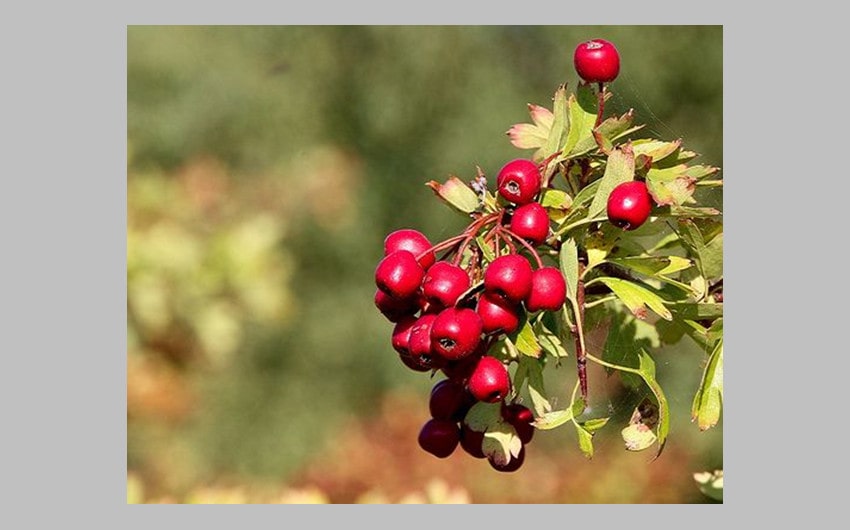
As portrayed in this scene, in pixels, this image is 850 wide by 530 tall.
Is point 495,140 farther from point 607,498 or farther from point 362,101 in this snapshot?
point 607,498

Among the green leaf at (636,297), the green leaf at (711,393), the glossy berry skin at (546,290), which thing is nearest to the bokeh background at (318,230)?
the green leaf at (711,393)

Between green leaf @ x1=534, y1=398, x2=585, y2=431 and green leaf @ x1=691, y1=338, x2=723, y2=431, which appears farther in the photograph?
green leaf @ x1=691, y1=338, x2=723, y2=431

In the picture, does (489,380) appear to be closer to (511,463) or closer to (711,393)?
(511,463)

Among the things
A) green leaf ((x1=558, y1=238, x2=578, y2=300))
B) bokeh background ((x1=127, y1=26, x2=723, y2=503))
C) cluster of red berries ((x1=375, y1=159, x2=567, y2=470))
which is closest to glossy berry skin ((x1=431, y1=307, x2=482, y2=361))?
cluster of red berries ((x1=375, y1=159, x2=567, y2=470))

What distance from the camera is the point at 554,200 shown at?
1.24 metres

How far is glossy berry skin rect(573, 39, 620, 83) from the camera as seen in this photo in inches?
50.1

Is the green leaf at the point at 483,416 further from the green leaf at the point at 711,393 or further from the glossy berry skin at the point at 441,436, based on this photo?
the green leaf at the point at 711,393

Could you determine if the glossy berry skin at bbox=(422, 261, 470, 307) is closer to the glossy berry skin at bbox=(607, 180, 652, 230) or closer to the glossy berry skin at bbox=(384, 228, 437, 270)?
the glossy berry skin at bbox=(384, 228, 437, 270)

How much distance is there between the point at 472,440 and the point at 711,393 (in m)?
0.29

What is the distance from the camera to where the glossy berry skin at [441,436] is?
133 centimetres

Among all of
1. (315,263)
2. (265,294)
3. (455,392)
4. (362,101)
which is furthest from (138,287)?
(455,392)

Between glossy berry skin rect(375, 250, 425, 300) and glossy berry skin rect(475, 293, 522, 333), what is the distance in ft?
0.24

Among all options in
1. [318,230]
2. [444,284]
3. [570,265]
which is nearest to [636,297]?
[570,265]

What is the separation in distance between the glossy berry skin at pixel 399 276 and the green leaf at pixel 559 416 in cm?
20
